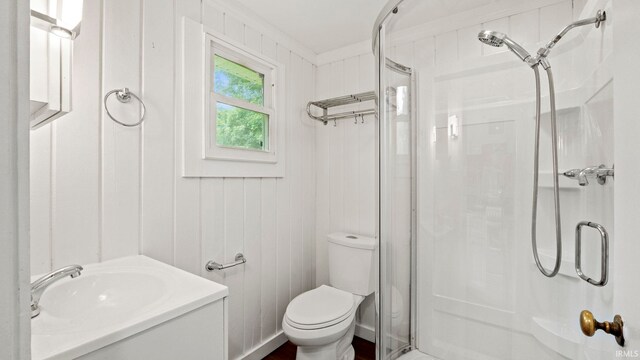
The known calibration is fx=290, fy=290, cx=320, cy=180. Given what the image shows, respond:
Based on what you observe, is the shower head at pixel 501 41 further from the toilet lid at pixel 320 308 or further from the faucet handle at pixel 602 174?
the toilet lid at pixel 320 308

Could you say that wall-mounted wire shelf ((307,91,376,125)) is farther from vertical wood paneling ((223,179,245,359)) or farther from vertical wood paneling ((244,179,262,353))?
vertical wood paneling ((223,179,245,359))

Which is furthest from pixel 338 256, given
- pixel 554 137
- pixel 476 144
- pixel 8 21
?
pixel 8 21

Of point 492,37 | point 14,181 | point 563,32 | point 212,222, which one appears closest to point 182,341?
point 14,181

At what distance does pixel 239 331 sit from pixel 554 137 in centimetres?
192

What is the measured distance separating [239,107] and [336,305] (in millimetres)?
1406

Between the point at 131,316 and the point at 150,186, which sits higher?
the point at 150,186

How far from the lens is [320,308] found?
1801 millimetres

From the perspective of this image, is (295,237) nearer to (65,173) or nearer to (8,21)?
(65,173)

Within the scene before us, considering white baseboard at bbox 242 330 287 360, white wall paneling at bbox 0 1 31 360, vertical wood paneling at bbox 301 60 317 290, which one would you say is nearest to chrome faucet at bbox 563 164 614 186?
white wall paneling at bbox 0 1 31 360

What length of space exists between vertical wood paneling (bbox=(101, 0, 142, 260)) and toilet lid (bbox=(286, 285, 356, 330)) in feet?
3.06

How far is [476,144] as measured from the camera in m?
1.21

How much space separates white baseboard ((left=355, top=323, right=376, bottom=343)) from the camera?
2.19m

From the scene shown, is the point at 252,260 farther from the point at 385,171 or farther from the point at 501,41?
the point at 501,41

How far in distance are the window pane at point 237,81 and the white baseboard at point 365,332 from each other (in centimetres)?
184
